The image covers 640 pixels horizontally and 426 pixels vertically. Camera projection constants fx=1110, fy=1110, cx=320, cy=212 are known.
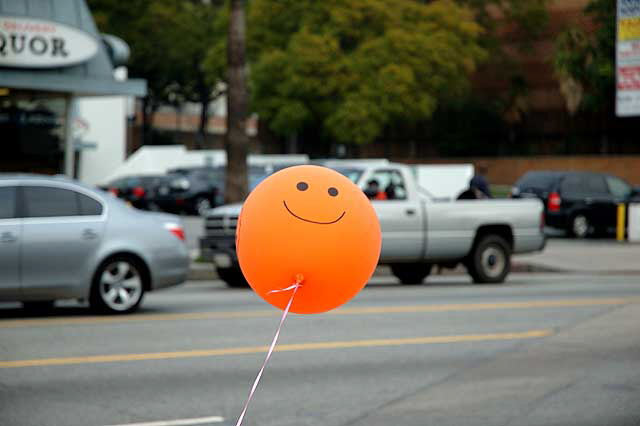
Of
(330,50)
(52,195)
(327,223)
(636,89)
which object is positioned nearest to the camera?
(327,223)

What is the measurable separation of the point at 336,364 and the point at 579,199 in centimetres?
2162

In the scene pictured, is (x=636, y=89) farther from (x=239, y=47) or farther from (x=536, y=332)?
(x=536, y=332)

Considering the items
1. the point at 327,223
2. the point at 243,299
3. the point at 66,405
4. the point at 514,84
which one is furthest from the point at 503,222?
the point at 514,84

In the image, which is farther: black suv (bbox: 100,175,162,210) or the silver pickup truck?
black suv (bbox: 100,175,162,210)

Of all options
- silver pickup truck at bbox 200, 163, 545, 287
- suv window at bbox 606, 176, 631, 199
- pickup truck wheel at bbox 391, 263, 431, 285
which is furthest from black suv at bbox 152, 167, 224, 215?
pickup truck wheel at bbox 391, 263, 431, 285

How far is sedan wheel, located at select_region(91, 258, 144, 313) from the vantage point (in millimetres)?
12453

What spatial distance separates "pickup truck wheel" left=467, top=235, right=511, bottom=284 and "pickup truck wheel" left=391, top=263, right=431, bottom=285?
0.73 meters

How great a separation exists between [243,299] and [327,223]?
9363 millimetres

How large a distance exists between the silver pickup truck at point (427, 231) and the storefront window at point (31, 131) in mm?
8595

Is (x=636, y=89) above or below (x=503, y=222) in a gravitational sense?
above

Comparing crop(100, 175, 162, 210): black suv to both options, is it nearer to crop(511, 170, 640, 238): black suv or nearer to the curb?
crop(511, 170, 640, 238): black suv

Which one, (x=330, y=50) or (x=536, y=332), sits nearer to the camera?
(x=536, y=332)

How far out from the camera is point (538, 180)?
101 ft

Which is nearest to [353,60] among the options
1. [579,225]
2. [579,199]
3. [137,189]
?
[137,189]
